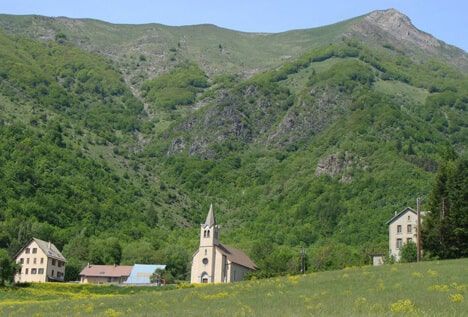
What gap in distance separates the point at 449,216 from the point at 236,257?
2839 inches

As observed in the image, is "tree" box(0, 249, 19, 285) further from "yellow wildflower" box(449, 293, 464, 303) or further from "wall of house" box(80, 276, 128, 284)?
"yellow wildflower" box(449, 293, 464, 303)

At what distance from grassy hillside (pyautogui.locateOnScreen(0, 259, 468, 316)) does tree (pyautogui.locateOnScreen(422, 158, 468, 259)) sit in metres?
18.2

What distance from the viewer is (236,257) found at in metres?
148

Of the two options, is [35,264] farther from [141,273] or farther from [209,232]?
[209,232]

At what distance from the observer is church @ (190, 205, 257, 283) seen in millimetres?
141750

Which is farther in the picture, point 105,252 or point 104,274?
point 105,252

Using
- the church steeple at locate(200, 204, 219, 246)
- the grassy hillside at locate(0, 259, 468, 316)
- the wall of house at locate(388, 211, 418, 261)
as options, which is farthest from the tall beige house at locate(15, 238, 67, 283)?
the grassy hillside at locate(0, 259, 468, 316)

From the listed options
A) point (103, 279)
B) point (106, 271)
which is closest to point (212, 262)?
point (103, 279)

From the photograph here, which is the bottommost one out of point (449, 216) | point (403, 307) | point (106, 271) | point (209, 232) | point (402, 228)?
point (403, 307)

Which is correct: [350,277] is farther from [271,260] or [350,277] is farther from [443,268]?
[271,260]

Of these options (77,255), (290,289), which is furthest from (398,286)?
(77,255)

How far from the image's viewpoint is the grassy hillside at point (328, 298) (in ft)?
123

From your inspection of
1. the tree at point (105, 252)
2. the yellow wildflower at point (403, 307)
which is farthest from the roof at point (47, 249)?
the yellow wildflower at point (403, 307)

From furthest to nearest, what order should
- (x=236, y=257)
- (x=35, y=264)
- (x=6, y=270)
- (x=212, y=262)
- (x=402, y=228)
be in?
(x=35, y=264), (x=236, y=257), (x=212, y=262), (x=402, y=228), (x=6, y=270)
